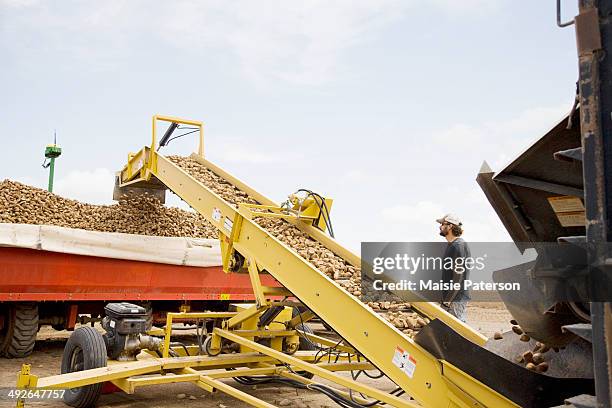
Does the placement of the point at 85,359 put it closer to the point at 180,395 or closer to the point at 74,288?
the point at 180,395

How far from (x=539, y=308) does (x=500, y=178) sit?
66cm

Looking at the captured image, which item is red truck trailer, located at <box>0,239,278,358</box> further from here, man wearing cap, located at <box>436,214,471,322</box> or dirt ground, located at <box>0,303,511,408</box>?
man wearing cap, located at <box>436,214,471,322</box>

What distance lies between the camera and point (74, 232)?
7500mm

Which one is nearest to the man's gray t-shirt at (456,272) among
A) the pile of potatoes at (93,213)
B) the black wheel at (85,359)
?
the black wheel at (85,359)

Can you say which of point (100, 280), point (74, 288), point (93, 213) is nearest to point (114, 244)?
point (100, 280)

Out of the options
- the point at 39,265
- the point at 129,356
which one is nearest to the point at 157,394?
the point at 129,356

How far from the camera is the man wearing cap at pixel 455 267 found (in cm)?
509

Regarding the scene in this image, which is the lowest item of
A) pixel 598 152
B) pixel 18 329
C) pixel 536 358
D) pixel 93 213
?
pixel 18 329

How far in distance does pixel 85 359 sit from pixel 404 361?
10.2 feet

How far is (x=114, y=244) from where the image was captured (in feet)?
25.5

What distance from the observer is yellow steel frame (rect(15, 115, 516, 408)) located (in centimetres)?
338

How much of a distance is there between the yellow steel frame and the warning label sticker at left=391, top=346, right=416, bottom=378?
0.06ft

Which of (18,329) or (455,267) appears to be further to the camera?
(18,329)

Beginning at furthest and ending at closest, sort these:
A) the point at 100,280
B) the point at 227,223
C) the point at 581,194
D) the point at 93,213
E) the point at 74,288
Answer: the point at 93,213, the point at 100,280, the point at 74,288, the point at 227,223, the point at 581,194
